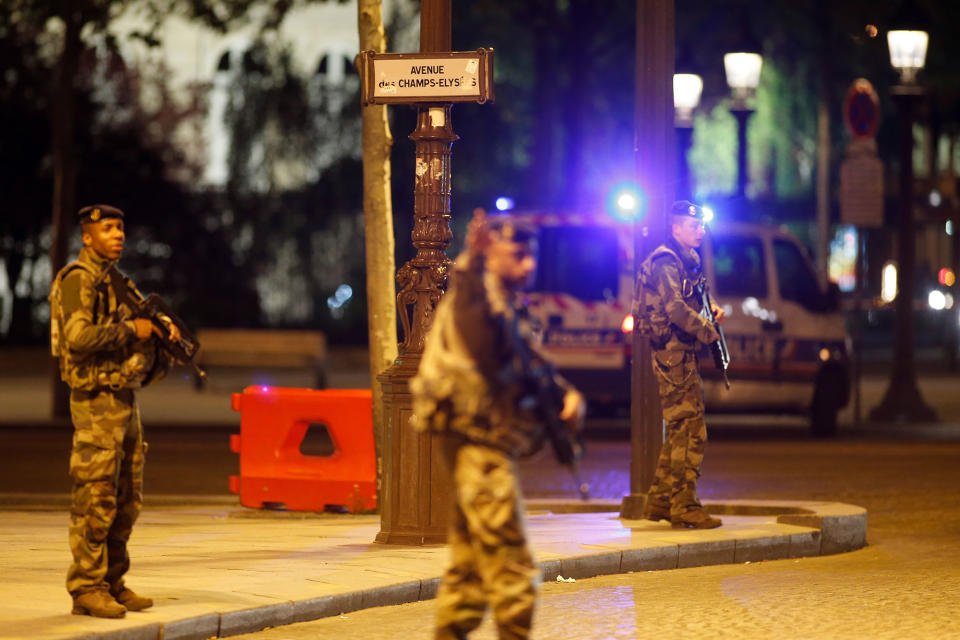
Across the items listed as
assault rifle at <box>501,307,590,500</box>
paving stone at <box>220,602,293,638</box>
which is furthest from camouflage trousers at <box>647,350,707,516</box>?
assault rifle at <box>501,307,590,500</box>

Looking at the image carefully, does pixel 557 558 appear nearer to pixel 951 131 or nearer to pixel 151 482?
pixel 151 482

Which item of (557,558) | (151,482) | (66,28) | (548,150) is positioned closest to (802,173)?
(548,150)

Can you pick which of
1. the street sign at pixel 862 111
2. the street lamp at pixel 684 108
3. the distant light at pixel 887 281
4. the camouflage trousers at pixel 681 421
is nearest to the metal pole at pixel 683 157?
the street lamp at pixel 684 108

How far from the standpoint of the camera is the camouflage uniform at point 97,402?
6.86m

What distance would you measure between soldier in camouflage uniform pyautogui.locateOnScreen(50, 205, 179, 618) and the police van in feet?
33.1

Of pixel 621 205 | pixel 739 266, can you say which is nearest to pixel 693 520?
pixel 621 205

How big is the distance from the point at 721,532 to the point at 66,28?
473 inches

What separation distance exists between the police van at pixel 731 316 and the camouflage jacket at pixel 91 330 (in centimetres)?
1013

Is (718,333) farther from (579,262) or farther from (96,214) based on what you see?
(579,262)

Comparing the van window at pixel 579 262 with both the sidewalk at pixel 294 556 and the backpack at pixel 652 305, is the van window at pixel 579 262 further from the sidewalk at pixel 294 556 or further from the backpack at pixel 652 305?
the backpack at pixel 652 305

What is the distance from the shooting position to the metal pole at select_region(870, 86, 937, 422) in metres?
20.0

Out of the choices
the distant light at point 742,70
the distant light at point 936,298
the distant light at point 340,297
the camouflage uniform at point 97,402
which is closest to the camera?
the camouflage uniform at point 97,402

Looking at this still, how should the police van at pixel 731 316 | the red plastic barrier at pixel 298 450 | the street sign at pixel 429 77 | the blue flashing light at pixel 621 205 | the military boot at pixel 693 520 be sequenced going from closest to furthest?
the street sign at pixel 429 77, the military boot at pixel 693 520, the red plastic barrier at pixel 298 450, the police van at pixel 731 316, the blue flashing light at pixel 621 205

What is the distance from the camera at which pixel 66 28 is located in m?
19.4
